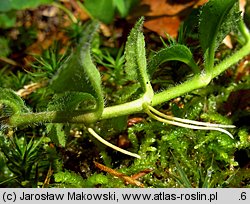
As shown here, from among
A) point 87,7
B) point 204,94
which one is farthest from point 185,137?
point 87,7

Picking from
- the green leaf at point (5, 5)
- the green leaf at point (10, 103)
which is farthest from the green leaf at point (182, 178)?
the green leaf at point (5, 5)

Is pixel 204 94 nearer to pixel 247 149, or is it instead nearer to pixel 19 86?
pixel 247 149

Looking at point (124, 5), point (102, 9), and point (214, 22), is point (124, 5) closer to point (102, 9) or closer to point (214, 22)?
point (102, 9)

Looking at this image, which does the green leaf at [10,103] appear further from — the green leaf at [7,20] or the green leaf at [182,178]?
the green leaf at [7,20]

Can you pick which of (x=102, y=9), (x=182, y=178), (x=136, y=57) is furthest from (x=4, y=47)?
(x=182, y=178)

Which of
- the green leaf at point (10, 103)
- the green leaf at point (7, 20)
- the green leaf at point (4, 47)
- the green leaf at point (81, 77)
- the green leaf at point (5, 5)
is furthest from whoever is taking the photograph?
the green leaf at point (7, 20)

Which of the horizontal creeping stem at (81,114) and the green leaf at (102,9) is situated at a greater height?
the green leaf at (102,9)
